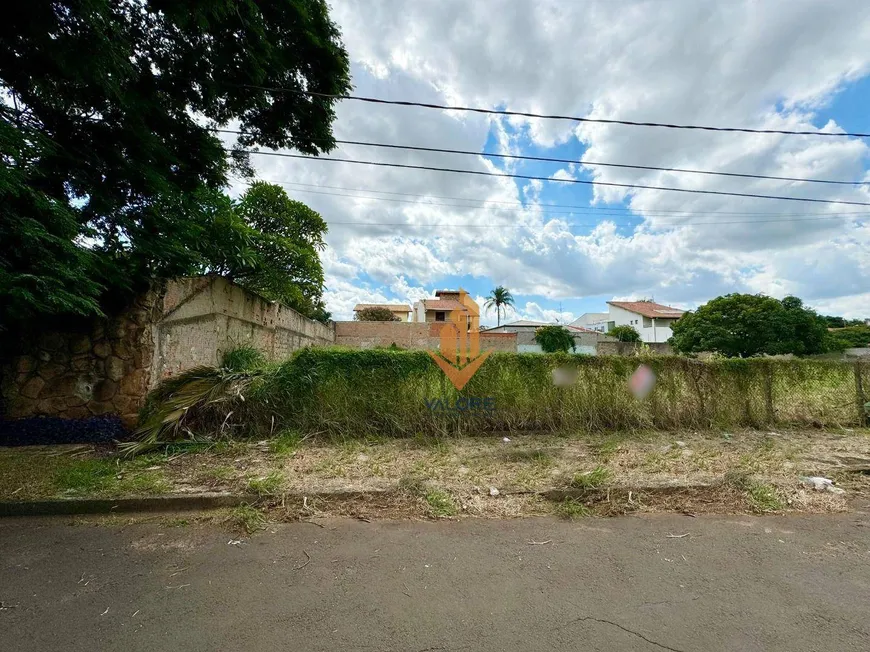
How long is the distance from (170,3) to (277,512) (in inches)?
182

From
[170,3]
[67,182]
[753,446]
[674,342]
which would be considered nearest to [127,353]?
[67,182]

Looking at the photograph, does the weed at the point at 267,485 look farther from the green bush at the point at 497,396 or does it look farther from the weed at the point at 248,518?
the green bush at the point at 497,396

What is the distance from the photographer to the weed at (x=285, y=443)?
470cm

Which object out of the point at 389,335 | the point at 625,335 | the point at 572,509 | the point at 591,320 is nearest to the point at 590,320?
the point at 591,320

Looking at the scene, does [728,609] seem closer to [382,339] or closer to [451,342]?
[451,342]

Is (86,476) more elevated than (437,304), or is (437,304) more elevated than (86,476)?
(437,304)

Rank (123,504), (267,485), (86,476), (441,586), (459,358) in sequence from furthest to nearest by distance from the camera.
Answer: (459,358) → (86,476) → (267,485) → (123,504) → (441,586)

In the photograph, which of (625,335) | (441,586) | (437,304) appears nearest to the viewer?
(441,586)

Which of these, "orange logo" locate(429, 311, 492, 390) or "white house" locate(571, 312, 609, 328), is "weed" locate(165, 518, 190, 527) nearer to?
"orange logo" locate(429, 311, 492, 390)

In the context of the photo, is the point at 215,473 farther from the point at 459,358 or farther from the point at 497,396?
the point at 497,396

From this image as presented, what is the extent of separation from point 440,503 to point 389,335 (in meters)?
21.8

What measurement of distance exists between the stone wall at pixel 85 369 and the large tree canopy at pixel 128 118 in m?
0.53

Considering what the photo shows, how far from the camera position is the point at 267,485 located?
139 inches

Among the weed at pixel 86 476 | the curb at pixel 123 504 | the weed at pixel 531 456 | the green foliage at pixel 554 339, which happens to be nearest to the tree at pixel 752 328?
the green foliage at pixel 554 339
